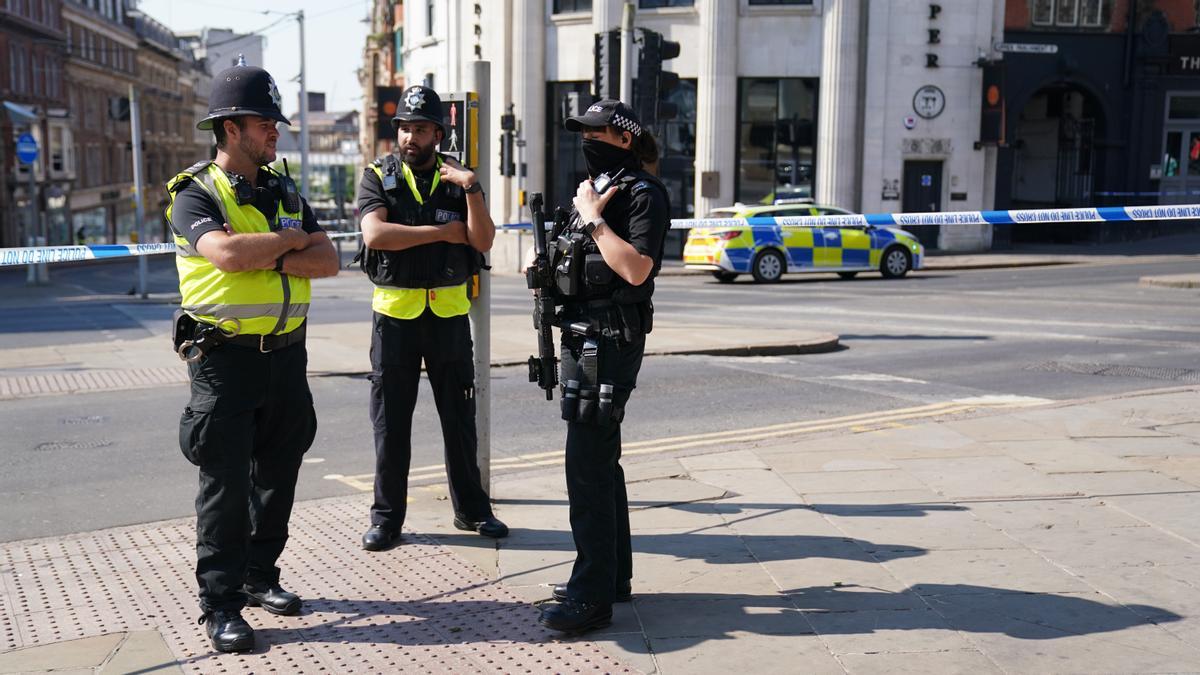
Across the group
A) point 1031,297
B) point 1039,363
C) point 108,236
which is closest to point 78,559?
point 1039,363

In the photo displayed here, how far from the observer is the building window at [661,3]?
33.0 metres

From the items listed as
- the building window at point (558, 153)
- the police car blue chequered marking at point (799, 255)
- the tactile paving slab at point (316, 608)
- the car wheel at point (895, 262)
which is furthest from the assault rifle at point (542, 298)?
the building window at point (558, 153)

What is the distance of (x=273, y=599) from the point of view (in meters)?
4.64

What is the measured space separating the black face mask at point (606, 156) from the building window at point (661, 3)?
29698 millimetres

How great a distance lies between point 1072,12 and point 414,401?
105 feet

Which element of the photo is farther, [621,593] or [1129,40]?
[1129,40]

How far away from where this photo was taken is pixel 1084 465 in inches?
276

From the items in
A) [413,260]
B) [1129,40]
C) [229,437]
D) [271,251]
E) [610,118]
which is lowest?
[229,437]

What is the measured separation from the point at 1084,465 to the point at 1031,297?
42.9ft

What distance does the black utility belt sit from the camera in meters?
4.35

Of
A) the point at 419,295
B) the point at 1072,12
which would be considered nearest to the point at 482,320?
the point at 419,295

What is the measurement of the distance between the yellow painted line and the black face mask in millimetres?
3031

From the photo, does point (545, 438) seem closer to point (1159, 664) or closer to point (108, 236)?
point (1159, 664)

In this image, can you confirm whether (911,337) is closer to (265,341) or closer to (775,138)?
(265,341)
